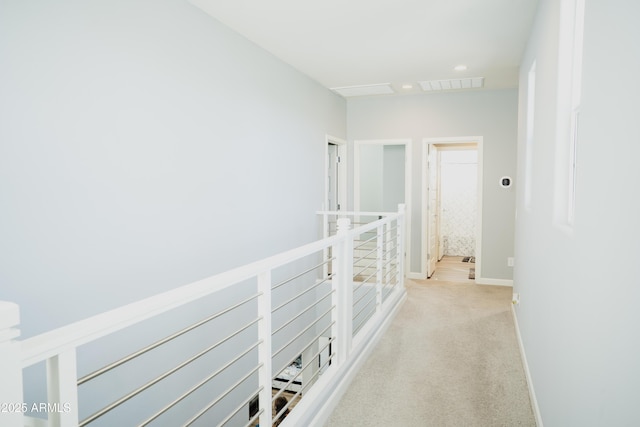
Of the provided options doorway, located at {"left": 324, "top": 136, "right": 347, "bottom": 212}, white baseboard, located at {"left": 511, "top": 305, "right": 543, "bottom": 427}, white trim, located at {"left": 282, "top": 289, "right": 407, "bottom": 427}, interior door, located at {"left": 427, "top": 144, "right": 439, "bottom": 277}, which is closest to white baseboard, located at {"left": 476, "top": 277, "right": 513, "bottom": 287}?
interior door, located at {"left": 427, "top": 144, "right": 439, "bottom": 277}

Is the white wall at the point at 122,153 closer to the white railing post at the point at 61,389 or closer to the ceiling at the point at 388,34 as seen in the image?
the ceiling at the point at 388,34

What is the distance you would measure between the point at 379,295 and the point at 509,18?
2479 mm

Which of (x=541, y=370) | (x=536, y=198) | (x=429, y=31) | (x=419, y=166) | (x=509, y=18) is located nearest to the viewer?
(x=541, y=370)

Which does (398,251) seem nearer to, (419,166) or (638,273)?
(419,166)

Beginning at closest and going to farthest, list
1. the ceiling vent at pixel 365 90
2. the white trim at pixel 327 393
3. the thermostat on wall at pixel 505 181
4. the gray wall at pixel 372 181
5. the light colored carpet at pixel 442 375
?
1. the white trim at pixel 327 393
2. the light colored carpet at pixel 442 375
3. the ceiling vent at pixel 365 90
4. the thermostat on wall at pixel 505 181
5. the gray wall at pixel 372 181

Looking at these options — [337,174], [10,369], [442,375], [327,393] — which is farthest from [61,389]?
[337,174]

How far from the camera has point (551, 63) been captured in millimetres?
2316

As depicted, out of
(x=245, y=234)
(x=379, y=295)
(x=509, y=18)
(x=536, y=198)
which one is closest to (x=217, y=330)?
(x=245, y=234)

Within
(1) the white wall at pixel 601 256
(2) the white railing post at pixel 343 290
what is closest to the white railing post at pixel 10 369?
(1) the white wall at pixel 601 256

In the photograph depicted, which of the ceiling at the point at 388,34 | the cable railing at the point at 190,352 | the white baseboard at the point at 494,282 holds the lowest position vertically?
the white baseboard at the point at 494,282

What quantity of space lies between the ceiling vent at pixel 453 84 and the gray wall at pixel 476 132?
0.33m

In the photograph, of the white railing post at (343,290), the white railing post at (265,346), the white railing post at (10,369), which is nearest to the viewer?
the white railing post at (10,369)

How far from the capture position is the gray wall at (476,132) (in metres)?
5.69

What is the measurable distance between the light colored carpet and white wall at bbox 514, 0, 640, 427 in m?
0.53
